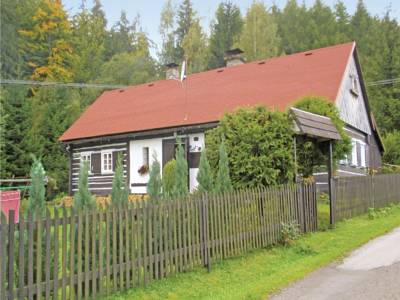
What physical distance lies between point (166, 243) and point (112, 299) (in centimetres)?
134

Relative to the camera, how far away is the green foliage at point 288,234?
9.73 metres

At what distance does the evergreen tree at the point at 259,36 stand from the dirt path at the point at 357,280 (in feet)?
135

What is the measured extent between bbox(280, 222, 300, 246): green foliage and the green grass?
0.15m

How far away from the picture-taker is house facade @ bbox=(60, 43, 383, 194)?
63.6 feet

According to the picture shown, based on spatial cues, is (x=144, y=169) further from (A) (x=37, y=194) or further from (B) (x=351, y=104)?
(A) (x=37, y=194)

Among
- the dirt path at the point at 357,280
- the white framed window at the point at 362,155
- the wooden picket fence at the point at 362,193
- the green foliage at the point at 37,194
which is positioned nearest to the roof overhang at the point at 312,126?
the wooden picket fence at the point at 362,193

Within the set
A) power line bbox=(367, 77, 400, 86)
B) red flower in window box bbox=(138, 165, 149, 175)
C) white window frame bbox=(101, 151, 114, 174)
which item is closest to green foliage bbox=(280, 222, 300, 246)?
red flower in window box bbox=(138, 165, 149, 175)

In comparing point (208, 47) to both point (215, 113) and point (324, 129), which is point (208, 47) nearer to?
point (215, 113)

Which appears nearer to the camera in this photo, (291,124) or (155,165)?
(155,165)

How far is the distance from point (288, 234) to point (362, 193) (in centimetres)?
586

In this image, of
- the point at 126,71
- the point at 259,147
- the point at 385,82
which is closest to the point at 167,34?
the point at 126,71

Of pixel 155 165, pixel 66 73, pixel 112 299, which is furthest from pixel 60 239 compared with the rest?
pixel 66 73

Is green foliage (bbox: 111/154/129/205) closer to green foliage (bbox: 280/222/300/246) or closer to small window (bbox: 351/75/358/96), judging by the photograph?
green foliage (bbox: 280/222/300/246)

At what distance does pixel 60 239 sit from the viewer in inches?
227
